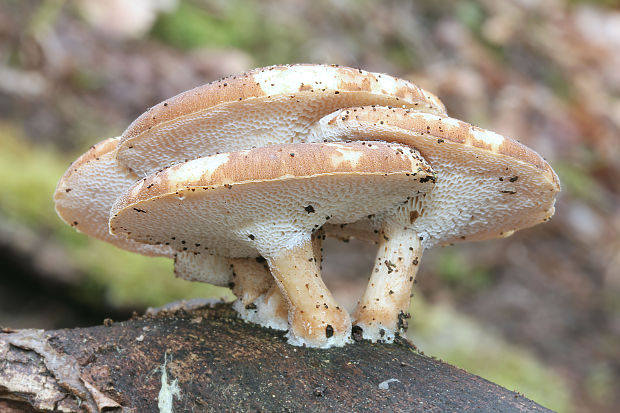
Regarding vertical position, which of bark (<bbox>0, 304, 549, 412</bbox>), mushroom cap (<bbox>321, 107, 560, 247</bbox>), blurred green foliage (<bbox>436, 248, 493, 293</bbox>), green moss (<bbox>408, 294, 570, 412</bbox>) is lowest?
bark (<bbox>0, 304, 549, 412</bbox>)

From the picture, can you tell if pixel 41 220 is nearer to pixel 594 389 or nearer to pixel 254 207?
pixel 254 207

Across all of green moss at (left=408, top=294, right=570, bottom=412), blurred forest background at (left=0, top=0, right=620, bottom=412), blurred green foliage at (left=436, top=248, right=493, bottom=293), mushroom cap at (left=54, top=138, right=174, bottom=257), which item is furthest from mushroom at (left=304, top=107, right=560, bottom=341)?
blurred green foliage at (left=436, top=248, right=493, bottom=293)

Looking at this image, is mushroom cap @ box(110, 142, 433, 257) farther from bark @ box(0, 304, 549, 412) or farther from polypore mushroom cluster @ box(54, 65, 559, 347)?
bark @ box(0, 304, 549, 412)

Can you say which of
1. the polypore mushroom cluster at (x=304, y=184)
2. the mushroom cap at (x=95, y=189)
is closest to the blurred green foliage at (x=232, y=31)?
the mushroom cap at (x=95, y=189)

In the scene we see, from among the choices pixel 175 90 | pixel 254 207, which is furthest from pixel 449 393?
pixel 175 90

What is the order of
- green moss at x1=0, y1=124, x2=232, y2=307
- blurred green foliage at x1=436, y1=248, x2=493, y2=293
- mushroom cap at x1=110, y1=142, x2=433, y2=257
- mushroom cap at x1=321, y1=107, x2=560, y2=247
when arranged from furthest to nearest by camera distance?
blurred green foliage at x1=436, y1=248, x2=493, y2=293
green moss at x1=0, y1=124, x2=232, y2=307
mushroom cap at x1=321, y1=107, x2=560, y2=247
mushroom cap at x1=110, y1=142, x2=433, y2=257

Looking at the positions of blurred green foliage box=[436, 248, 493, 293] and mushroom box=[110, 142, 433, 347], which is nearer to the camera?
mushroom box=[110, 142, 433, 347]
